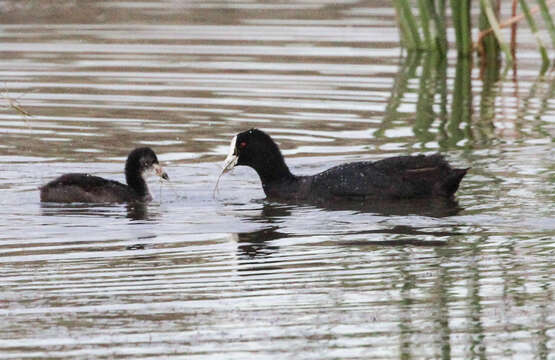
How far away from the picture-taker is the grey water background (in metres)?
7.04

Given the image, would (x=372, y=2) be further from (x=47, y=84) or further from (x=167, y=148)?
(x=167, y=148)

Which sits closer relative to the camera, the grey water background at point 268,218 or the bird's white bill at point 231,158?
the grey water background at point 268,218

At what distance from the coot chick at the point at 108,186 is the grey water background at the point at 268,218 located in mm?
151

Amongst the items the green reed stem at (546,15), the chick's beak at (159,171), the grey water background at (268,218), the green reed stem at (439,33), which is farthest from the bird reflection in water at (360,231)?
the green reed stem at (439,33)

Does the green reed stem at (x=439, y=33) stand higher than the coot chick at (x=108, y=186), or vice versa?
the green reed stem at (x=439, y=33)

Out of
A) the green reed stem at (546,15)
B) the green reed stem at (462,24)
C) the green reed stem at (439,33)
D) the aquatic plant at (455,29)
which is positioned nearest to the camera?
the green reed stem at (546,15)

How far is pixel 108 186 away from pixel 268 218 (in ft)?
4.78

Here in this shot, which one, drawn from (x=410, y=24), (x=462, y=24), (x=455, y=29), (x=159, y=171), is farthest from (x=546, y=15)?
(x=159, y=171)

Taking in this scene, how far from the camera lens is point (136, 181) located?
11703mm

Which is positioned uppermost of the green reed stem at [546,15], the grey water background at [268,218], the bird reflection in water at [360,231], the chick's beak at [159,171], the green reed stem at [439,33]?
the green reed stem at [546,15]

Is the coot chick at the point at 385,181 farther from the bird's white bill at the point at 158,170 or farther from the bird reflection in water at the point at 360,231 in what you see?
the bird's white bill at the point at 158,170

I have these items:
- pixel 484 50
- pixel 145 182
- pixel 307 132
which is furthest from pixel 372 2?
pixel 145 182

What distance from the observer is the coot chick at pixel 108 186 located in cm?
Result: 1129

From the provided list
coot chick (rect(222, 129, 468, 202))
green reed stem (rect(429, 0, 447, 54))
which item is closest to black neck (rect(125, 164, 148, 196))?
coot chick (rect(222, 129, 468, 202))
